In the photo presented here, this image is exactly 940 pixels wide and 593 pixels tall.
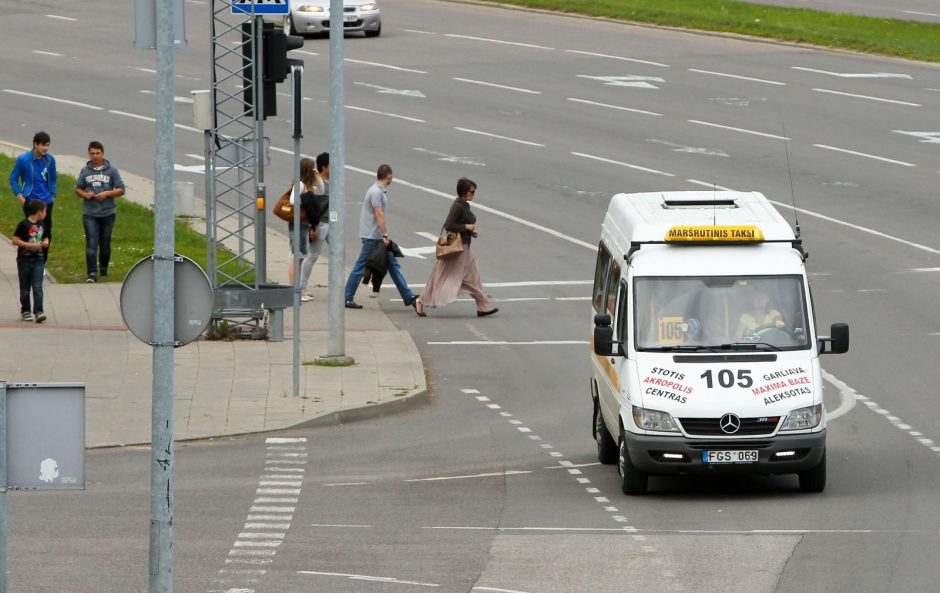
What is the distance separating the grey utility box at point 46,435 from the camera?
879cm

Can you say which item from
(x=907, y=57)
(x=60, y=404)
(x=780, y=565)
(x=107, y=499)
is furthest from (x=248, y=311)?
(x=907, y=57)

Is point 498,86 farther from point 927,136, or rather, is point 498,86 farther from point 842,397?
point 842,397

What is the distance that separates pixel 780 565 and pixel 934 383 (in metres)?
7.10

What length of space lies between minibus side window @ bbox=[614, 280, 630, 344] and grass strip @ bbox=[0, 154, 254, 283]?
8.31 m

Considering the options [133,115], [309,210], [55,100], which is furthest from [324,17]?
[309,210]

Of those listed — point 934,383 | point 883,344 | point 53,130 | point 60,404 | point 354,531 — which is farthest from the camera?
point 53,130

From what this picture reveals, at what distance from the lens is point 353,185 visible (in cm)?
3045

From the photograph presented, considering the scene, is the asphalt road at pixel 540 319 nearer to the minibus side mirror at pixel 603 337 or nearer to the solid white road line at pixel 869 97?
the solid white road line at pixel 869 97

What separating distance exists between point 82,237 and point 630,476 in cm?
1461

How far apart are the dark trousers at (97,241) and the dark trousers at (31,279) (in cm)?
229

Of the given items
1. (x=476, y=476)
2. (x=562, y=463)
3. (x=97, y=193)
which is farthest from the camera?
(x=97, y=193)

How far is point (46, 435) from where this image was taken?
29.1 ft

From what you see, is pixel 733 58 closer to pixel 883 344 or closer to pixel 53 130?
pixel 53 130

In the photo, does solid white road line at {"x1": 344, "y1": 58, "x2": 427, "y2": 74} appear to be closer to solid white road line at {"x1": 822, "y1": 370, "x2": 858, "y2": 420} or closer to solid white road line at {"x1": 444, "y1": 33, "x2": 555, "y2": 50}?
solid white road line at {"x1": 444, "y1": 33, "x2": 555, "y2": 50}
